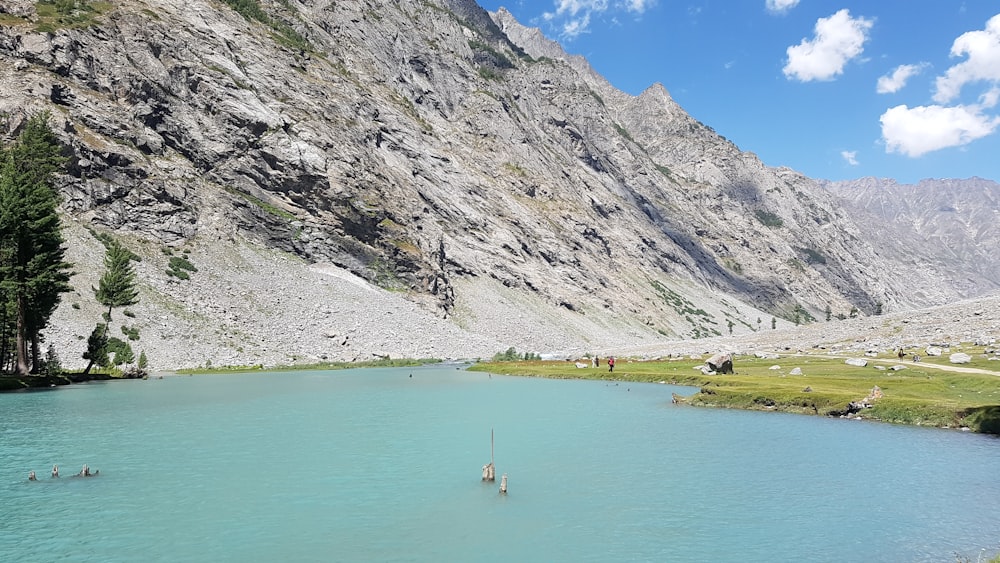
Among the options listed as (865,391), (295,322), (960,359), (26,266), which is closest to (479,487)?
(865,391)

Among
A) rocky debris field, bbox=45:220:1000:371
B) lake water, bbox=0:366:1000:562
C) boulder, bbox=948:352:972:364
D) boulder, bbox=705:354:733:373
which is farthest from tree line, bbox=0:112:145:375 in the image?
boulder, bbox=948:352:972:364

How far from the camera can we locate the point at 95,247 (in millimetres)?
86500

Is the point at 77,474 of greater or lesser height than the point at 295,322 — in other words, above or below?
below

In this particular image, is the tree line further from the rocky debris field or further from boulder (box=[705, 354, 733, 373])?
boulder (box=[705, 354, 733, 373])

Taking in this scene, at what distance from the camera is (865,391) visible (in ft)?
157

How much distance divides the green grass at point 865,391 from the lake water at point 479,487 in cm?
233

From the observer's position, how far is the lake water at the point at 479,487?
16.7 m

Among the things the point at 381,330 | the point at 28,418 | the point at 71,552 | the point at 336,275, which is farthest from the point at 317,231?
the point at 71,552

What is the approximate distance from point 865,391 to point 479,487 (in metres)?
40.1

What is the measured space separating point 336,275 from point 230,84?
54594mm

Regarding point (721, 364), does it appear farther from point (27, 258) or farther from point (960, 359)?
point (27, 258)

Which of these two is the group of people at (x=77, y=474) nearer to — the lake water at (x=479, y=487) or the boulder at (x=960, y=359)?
the lake water at (x=479, y=487)

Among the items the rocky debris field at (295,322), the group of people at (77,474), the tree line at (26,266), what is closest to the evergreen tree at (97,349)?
the tree line at (26,266)

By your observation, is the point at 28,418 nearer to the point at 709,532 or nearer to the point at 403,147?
the point at 709,532
